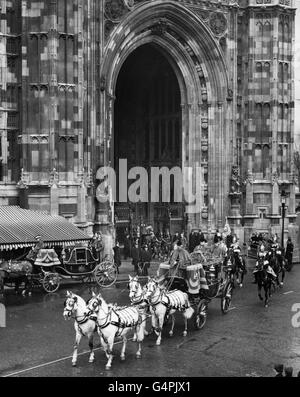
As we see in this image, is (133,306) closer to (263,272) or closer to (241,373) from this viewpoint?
(241,373)

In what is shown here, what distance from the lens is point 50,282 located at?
23.3 meters

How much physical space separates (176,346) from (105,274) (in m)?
8.87

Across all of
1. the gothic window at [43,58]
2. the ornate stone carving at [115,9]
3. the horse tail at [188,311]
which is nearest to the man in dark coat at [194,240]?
the gothic window at [43,58]

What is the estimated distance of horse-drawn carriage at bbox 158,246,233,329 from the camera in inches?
716

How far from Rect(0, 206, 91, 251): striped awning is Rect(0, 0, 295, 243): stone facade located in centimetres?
285

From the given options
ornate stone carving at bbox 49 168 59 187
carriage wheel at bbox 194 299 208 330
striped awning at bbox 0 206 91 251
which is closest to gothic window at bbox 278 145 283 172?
ornate stone carving at bbox 49 168 59 187

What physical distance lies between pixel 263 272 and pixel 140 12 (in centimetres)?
1735

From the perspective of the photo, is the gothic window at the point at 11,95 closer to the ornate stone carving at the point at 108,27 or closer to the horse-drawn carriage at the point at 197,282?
the ornate stone carving at the point at 108,27

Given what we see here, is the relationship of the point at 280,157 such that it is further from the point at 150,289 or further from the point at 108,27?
the point at 150,289

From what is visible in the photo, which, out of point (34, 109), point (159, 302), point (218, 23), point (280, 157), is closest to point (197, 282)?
point (159, 302)

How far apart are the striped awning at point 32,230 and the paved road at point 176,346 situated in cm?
230

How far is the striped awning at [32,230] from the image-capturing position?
23.6 metres

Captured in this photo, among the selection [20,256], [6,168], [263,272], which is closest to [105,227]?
[6,168]
